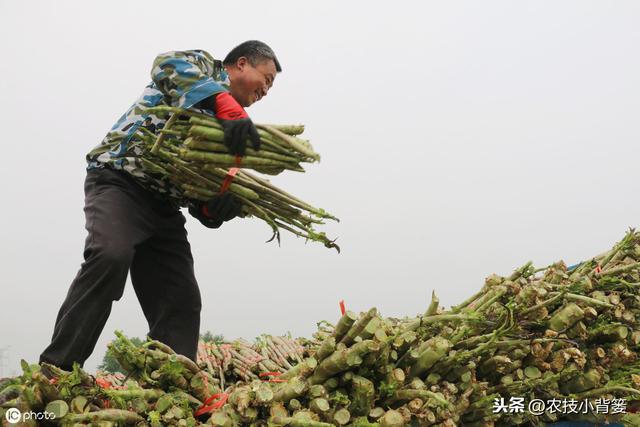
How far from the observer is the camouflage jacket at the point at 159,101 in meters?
3.52

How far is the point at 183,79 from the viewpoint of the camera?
354cm

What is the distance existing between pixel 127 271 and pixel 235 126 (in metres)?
1.02

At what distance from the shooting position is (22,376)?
255 cm

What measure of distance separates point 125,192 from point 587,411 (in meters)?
3.03

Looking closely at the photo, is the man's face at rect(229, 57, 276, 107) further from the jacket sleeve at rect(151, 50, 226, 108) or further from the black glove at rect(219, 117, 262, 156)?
the black glove at rect(219, 117, 262, 156)

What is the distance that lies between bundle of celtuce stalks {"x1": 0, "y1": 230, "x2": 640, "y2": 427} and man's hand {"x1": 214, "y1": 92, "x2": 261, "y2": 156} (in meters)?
1.11

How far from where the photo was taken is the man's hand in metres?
3.32

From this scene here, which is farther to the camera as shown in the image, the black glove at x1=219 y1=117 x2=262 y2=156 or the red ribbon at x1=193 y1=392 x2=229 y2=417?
the black glove at x1=219 y1=117 x2=262 y2=156

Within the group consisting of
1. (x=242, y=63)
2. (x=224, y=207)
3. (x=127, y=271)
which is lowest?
(x=127, y=271)

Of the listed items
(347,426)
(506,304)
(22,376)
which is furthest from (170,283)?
(506,304)

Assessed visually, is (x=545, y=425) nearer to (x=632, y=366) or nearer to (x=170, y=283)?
(x=632, y=366)

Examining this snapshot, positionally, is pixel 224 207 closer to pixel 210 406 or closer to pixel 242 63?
pixel 242 63

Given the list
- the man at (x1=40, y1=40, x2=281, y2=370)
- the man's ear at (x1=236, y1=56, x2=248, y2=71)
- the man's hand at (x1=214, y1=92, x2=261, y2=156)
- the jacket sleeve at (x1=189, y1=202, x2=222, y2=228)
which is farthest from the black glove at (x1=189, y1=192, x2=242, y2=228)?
the man's ear at (x1=236, y1=56, x2=248, y2=71)

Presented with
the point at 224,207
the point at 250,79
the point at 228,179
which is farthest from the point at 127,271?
the point at 250,79
